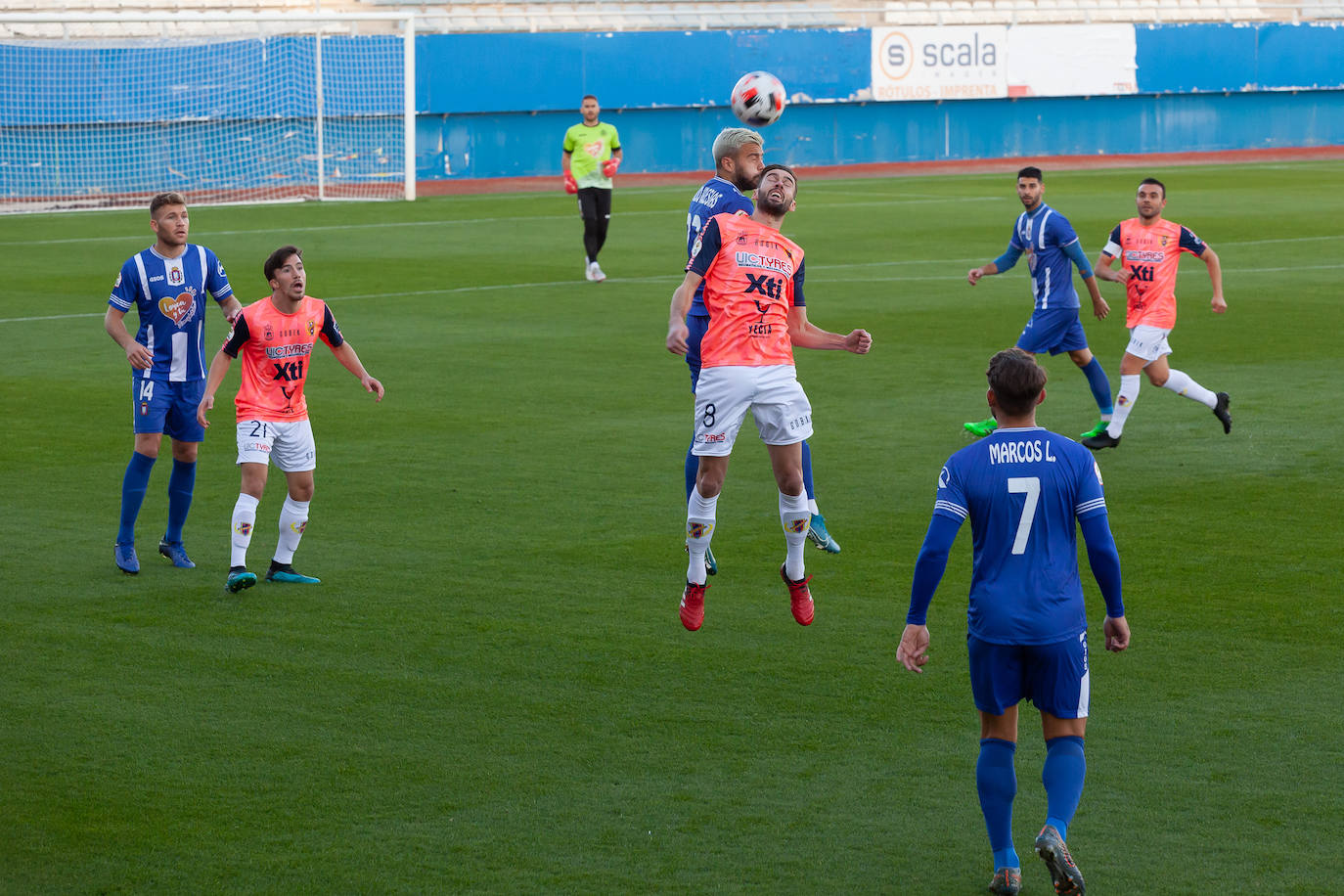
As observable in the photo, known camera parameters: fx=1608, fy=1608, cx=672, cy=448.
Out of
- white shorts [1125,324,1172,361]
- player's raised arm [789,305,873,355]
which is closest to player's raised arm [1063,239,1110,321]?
white shorts [1125,324,1172,361]

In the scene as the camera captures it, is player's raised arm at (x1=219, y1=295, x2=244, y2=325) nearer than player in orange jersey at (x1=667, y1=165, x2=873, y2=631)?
No

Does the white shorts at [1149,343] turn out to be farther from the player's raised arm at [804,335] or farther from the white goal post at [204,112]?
the white goal post at [204,112]

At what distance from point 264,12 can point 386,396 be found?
89.5 ft

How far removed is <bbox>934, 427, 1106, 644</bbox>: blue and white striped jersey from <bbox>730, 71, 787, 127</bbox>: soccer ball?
474 centimetres

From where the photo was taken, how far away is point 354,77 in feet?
122

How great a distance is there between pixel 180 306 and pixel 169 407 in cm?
57

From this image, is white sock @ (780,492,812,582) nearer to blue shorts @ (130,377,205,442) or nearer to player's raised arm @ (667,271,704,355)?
player's raised arm @ (667,271,704,355)

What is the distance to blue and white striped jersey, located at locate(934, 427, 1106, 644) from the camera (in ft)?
16.1

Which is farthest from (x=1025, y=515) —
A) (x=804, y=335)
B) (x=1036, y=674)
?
(x=804, y=335)

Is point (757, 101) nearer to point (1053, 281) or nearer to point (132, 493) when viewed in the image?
point (132, 493)

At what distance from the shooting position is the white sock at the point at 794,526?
7.71 metres

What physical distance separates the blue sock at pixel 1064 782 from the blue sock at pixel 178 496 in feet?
18.5

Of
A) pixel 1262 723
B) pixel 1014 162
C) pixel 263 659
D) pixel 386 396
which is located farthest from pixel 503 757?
pixel 1014 162

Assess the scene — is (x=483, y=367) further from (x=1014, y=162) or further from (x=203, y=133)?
(x=1014, y=162)
